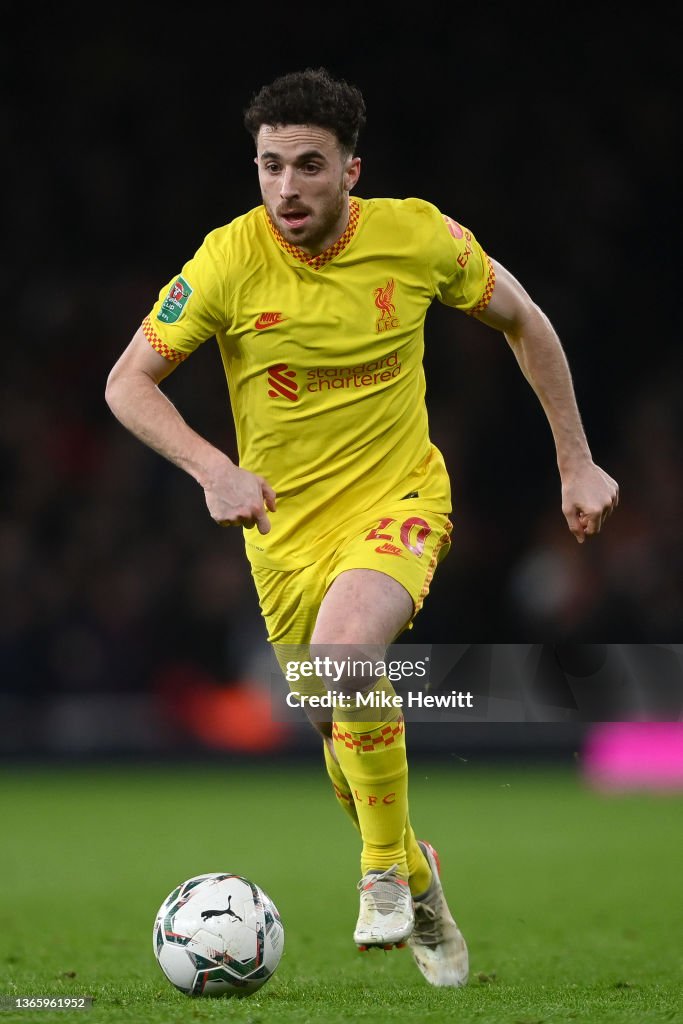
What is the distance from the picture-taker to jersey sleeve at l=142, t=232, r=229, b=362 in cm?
430

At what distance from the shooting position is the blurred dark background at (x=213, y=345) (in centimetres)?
1193

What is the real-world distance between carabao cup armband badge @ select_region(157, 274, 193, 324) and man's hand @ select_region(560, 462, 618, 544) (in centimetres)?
120

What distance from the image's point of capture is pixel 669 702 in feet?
29.0

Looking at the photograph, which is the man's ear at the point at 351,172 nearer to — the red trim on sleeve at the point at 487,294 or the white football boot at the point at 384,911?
the red trim on sleeve at the point at 487,294

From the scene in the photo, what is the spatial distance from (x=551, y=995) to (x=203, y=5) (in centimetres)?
1099

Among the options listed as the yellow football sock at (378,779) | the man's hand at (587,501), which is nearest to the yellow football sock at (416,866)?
the yellow football sock at (378,779)

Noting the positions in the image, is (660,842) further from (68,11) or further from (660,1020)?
(68,11)

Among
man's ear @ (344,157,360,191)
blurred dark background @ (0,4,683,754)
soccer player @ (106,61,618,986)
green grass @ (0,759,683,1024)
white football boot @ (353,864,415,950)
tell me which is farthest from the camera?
blurred dark background @ (0,4,683,754)

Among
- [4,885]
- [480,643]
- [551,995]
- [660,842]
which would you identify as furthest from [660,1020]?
[480,643]

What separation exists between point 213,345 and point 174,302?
876cm

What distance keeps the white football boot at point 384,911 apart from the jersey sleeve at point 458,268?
5.52 feet

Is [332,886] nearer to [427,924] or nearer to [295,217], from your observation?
[427,924]

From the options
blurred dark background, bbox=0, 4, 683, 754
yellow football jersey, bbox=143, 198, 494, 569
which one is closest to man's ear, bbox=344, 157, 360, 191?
yellow football jersey, bbox=143, 198, 494, 569

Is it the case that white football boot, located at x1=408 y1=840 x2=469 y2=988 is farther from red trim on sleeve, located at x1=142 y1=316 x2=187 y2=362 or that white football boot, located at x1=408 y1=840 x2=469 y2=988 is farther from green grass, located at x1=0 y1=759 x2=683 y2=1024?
red trim on sleeve, located at x1=142 y1=316 x2=187 y2=362
